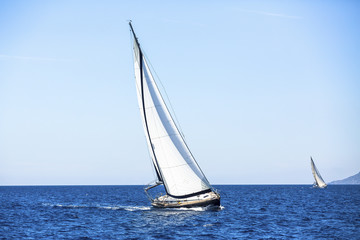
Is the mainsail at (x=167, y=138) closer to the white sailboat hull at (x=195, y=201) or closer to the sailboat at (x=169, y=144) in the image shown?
the sailboat at (x=169, y=144)

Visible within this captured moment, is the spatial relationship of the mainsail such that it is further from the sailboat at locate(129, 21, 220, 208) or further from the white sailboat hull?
the white sailboat hull

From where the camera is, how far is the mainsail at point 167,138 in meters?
46.5

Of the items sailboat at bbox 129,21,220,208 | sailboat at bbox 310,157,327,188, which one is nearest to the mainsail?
sailboat at bbox 129,21,220,208

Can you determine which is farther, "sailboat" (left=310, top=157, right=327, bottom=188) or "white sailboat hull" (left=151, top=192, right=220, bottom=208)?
"sailboat" (left=310, top=157, right=327, bottom=188)

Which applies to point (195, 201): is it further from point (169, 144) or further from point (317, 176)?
point (317, 176)

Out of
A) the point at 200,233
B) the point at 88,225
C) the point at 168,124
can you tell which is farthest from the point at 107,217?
the point at 200,233

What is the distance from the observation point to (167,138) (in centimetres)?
4662

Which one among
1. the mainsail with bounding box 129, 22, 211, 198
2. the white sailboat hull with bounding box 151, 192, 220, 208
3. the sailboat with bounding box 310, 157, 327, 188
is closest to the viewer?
the white sailboat hull with bounding box 151, 192, 220, 208

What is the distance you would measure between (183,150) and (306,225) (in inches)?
611

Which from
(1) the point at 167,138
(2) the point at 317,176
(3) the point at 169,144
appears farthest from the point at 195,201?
(2) the point at 317,176

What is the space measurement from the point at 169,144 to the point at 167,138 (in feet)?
2.42

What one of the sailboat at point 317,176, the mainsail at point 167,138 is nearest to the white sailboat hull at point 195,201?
the mainsail at point 167,138

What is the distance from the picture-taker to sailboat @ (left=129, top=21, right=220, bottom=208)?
46469 millimetres

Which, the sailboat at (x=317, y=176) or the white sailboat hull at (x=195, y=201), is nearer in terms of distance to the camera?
the white sailboat hull at (x=195, y=201)
